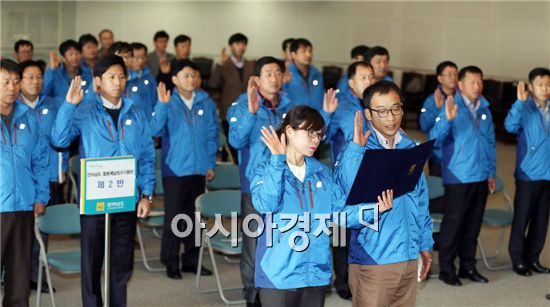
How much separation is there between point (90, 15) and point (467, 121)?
9.05m

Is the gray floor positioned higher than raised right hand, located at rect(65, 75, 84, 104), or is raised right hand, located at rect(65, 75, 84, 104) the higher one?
raised right hand, located at rect(65, 75, 84, 104)

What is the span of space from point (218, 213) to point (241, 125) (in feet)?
3.05

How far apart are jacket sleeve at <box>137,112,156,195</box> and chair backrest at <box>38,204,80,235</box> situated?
0.71m

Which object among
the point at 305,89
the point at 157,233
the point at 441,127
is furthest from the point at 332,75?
the point at 441,127

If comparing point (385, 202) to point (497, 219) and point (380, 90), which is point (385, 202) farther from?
point (497, 219)

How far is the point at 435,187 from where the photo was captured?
768cm

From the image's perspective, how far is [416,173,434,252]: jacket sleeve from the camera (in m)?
4.55

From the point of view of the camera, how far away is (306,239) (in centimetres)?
421

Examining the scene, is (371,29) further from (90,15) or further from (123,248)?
(123,248)

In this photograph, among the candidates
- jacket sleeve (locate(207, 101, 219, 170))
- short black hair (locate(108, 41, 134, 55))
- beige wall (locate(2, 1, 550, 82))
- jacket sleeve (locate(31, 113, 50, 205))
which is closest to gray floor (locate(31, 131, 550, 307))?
jacket sleeve (locate(207, 101, 219, 170))

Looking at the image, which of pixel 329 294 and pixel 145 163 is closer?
pixel 145 163

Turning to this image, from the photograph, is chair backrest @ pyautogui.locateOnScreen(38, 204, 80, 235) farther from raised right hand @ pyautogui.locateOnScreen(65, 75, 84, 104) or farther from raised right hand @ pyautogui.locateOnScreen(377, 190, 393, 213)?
raised right hand @ pyautogui.locateOnScreen(377, 190, 393, 213)

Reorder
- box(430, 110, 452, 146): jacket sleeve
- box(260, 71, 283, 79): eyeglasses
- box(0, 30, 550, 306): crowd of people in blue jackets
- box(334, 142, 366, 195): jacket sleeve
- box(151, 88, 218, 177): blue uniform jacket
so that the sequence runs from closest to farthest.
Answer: box(0, 30, 550, 306): crowd of people in blue jackets
box(334, 142, 366, 195): jacket sleeve
box(260, 71, 283, 79): eyeglasses
box(430, 110, 452, 146): jacket sleeve
box(151, 88, 218, 177): blue uniform jacket

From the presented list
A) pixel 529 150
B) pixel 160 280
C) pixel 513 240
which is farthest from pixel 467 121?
pixel 160 280
